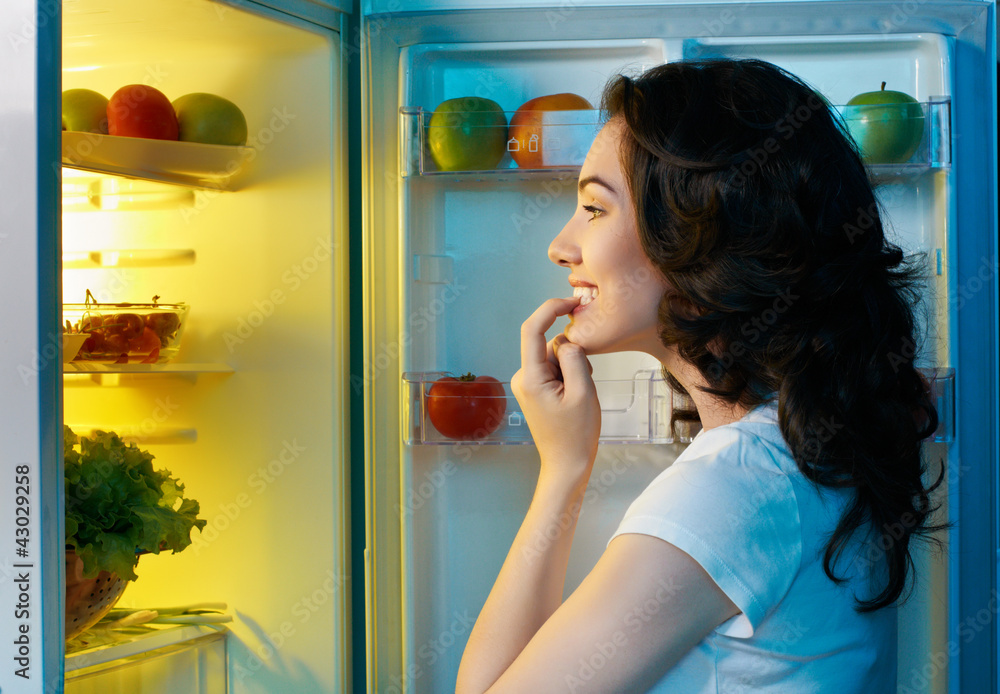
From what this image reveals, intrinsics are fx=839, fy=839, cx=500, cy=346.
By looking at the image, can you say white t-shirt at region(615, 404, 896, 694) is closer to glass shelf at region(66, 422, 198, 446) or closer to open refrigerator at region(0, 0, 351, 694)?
open refrigerator at region(0, 0, 351, 694)

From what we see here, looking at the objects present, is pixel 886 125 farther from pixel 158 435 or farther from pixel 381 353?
pixel 158 435

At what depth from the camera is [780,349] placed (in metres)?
0.79

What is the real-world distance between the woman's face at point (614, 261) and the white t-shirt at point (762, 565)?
0.61ft

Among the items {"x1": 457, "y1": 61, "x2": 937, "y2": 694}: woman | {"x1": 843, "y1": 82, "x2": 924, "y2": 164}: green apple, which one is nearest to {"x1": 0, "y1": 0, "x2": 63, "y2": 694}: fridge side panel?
{"x1": 457, "y1": 61, "x2": 937, "y2": 694}: woman

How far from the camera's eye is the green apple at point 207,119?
1274 millimetres

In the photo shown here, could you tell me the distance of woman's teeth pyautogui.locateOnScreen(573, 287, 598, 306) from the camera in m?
0.94

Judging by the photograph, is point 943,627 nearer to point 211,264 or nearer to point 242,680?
point 242,680

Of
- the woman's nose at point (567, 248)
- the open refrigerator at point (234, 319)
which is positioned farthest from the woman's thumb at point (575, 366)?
the open refrigerator at point (234, 319)

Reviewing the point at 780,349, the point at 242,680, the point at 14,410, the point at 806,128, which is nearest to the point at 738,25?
the point at 806,128

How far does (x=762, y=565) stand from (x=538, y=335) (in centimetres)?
45

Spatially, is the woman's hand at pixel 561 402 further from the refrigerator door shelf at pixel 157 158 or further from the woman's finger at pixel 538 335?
the refrigerator door shelf at pixel 157 158

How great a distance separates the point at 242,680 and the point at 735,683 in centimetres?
93

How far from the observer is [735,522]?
2.16 feet

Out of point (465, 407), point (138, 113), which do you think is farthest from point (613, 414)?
point (138, 113)
